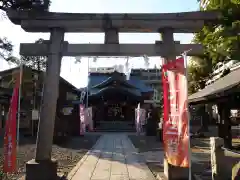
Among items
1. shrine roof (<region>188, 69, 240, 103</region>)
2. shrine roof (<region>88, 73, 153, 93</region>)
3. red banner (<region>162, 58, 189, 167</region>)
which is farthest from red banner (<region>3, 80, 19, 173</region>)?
shrine roof (<region>88, 73, 153, 93</region>)

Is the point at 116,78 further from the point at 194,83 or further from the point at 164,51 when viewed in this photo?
the point at 164,51

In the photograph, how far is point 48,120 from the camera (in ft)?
26.1

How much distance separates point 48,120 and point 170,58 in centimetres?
366

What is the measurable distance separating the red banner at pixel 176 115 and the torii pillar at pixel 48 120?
3.00 meters

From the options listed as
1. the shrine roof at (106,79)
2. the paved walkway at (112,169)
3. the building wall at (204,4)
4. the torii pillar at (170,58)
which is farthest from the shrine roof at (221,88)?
the shrine roof at (106,79)

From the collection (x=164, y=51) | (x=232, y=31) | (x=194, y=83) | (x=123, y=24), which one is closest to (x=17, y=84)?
(x=123, y=24)

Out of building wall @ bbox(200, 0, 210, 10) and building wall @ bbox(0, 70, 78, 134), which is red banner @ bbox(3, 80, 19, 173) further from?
building wall @ bbox(0, 70, 78, 134)

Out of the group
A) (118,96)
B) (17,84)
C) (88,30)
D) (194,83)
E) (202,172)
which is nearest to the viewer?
(17,84)

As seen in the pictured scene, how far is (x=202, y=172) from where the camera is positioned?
9.33m

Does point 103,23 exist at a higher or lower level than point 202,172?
higher

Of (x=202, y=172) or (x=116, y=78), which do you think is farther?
(x=116, y=78)

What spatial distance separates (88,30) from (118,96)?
103 ft

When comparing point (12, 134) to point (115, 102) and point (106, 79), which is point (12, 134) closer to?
point (115, 102)

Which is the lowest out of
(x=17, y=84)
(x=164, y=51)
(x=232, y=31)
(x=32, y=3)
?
(x=17, y=84)
